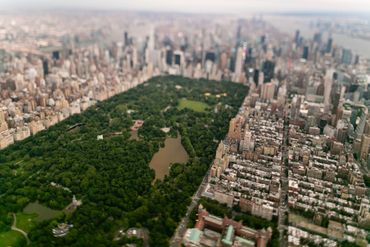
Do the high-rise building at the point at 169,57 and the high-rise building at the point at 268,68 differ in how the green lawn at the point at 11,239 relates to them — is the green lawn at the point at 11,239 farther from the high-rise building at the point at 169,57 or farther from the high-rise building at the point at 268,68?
the high-rise building at the point at 169,57

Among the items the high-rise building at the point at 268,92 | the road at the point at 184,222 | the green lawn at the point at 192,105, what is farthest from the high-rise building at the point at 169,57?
the road at the point at 184,222

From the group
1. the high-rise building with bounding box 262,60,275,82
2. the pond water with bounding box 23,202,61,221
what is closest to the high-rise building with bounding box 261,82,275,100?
the high-rise building with bounding box 262,60,275,82

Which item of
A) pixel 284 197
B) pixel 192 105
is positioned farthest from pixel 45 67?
pixel 284 197

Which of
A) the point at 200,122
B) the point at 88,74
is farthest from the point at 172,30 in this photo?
the point at 200,122

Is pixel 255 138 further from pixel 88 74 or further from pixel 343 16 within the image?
pixel 343 16

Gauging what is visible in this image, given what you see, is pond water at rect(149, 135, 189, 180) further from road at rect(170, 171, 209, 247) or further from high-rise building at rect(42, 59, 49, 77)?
high-rise building at rect(42, 59, 49, 77)

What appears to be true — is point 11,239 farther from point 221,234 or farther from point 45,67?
point 45,67
